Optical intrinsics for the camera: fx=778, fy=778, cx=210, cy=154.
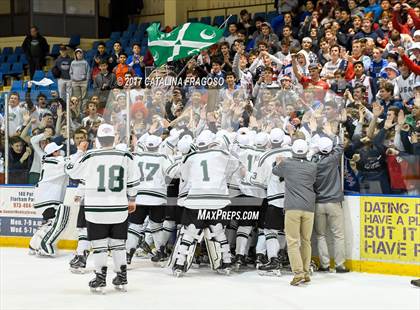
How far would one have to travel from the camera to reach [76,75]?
1412 centimetres

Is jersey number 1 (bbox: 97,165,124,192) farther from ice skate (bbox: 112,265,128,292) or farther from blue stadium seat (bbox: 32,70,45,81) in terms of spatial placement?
blue stadium seat (bbox: 32,70,45,81)

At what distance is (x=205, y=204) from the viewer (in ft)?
28.0

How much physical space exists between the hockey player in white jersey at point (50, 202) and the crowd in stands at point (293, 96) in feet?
1.57

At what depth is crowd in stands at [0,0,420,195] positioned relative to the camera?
344 inches

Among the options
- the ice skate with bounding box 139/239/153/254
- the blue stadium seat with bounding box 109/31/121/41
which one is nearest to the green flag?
the ice skate with bounding box 139/239/153/254

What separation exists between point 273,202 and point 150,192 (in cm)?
155

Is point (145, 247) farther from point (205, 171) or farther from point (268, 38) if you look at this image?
point (268, 38)

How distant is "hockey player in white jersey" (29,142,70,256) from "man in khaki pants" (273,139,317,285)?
3252 mm

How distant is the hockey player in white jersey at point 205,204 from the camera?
28.0ft

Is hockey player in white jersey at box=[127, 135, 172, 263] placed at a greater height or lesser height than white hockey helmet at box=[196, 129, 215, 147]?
lesser

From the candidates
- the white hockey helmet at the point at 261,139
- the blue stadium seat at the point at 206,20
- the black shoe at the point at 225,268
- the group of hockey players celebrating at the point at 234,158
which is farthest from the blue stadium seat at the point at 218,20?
the black shoe at the point at 225,268

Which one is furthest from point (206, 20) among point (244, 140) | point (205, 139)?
point (205, 139)

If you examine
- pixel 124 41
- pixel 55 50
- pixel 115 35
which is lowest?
pixel 55 50

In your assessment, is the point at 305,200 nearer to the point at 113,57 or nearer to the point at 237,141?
the point at 237,141
